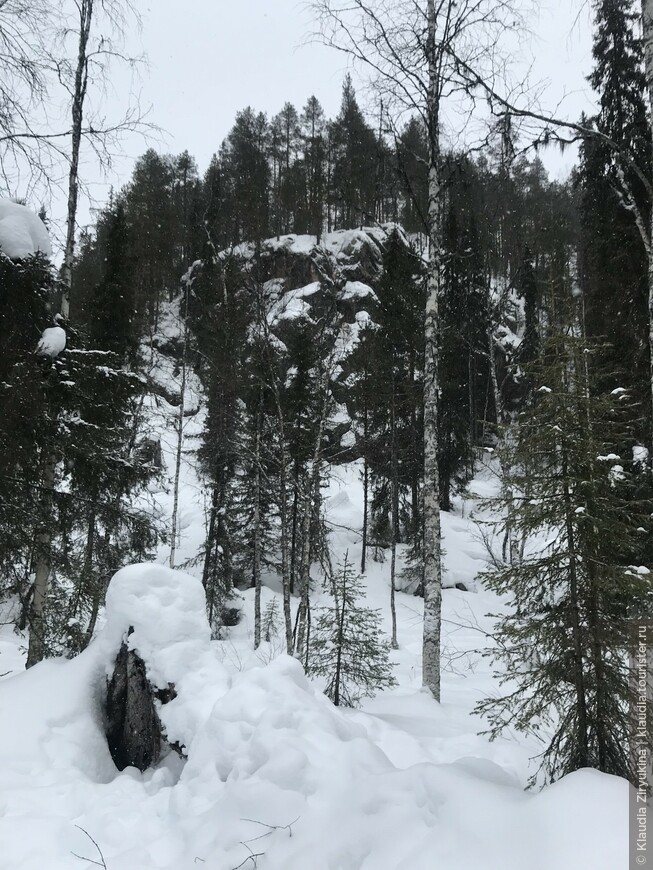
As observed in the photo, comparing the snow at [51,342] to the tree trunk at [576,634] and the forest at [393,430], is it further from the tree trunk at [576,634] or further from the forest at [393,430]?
the tree trunk at [576,634]

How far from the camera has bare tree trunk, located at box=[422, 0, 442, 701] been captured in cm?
723

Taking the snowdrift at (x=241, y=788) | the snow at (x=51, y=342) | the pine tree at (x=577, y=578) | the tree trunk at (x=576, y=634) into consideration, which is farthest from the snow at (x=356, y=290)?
the tree trunk at (x=576, y=634)

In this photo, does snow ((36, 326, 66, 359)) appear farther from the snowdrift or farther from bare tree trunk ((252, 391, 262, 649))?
bare tree trunk ((252, 391, 262, 649))

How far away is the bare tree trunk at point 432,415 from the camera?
23.7ft

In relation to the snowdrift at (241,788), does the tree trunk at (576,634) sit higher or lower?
higher

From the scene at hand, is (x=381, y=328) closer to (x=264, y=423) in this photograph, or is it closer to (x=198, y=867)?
(x=264, y=423)

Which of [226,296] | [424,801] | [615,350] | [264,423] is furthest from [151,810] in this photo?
[615,350]

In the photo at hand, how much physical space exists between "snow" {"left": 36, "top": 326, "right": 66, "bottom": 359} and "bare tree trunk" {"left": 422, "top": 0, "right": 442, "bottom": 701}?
572 centimetres

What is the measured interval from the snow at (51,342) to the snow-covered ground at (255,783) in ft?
10.7

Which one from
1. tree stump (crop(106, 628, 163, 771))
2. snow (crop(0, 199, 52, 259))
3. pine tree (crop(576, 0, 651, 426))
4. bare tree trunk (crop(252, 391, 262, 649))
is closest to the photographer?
tree stump (crop(106, 628, 163, 771))

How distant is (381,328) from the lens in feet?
62.4

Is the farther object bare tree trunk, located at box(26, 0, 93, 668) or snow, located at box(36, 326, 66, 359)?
bare tree trunk, located at box(26, 0, 93, 668)

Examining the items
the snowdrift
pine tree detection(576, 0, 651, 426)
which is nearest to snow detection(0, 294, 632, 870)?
the snowdrift

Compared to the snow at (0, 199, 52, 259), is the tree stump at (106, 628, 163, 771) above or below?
below
